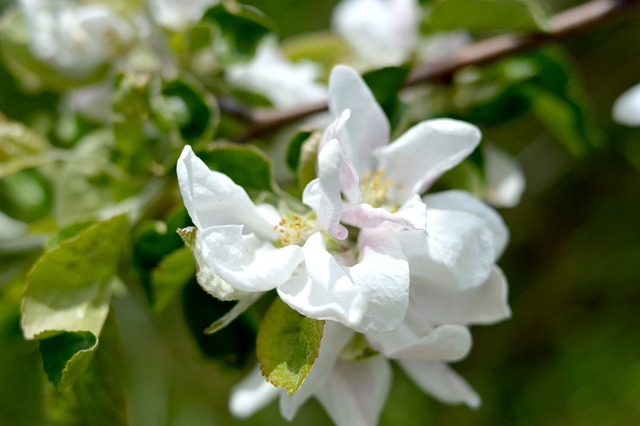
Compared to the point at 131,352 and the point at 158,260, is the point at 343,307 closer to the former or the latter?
the point at 158,260

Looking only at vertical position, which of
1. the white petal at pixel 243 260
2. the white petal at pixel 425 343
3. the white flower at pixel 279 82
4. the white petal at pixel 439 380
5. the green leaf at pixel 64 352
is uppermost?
the white petal at pixel 243 260

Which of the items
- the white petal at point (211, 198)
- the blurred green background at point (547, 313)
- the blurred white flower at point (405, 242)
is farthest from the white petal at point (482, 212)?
the blurred green background at point (547, 313)

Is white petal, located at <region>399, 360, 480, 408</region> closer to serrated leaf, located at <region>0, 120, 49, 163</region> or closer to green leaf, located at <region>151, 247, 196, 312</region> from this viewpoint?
green leaf, located at <region>151, 247, 196, 312</region>

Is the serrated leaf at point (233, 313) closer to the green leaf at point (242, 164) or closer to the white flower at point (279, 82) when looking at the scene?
the green leaf at point (242, 164)

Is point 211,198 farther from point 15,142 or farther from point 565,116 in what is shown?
point 565,116

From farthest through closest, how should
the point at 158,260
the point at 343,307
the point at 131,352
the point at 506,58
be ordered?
the point at 131,352 → the point at 506,58 → the point at 158,260 → the point at 343,307

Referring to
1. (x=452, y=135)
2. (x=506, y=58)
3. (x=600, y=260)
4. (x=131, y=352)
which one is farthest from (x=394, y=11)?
(x=131, y=352)

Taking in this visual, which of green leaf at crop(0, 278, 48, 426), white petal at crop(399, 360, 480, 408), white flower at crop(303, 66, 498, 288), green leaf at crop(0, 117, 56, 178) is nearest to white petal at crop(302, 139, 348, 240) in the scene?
white flower at crop(303, 66, 498, 288)
